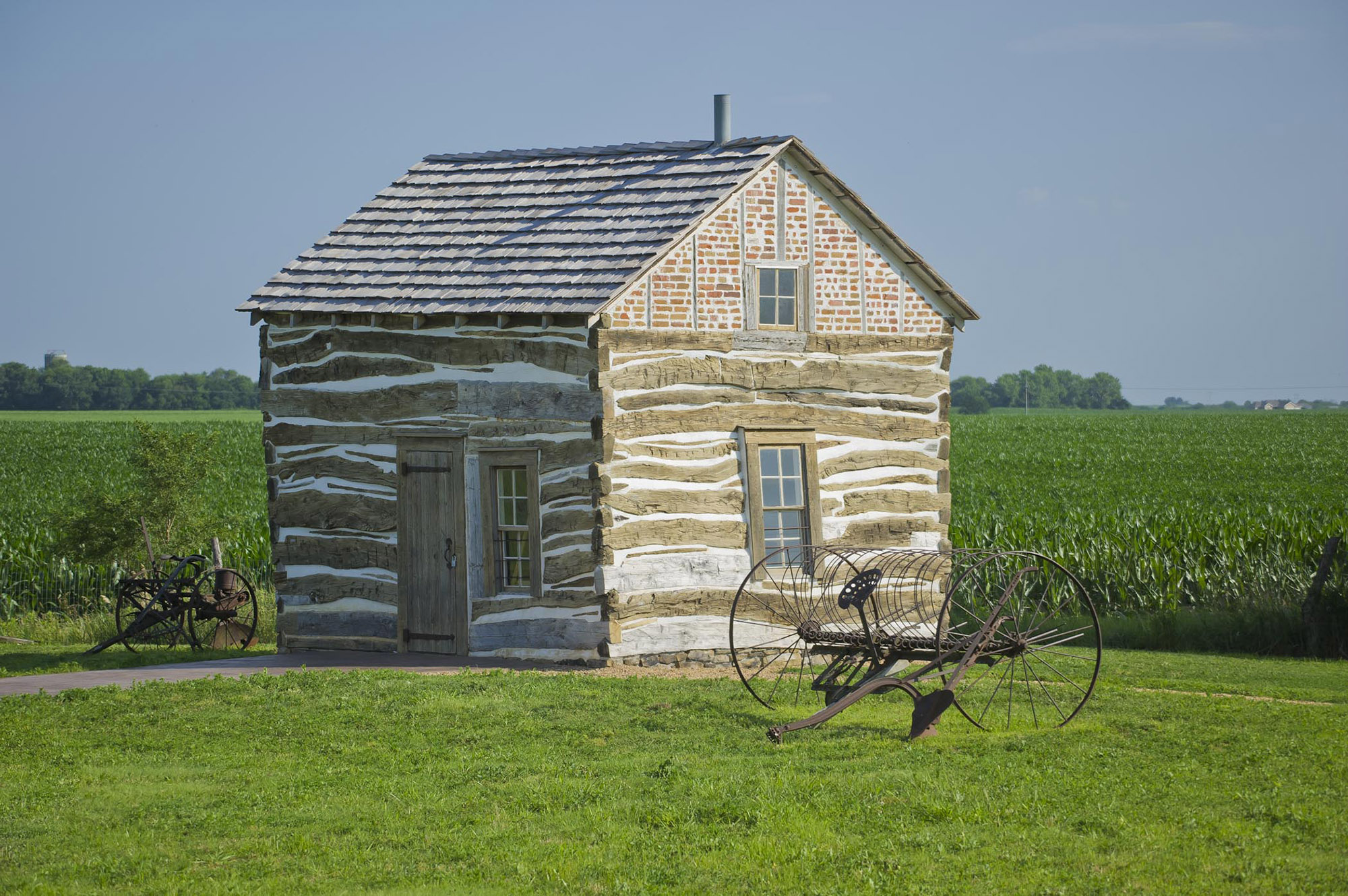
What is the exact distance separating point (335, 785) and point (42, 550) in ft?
50.4

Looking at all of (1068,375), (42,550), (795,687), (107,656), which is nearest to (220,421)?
(42,550)

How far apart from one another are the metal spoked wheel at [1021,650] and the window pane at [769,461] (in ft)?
8.48

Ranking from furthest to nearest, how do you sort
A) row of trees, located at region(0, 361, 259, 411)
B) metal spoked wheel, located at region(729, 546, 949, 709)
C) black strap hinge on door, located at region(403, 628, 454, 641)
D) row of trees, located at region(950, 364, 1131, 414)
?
row of trees, located at region(950, 364, 1131, 414) → row of trees, located at region(0, 361, 259, 411) → black strap hinge on door, located at region(403, 628, 454, 641) → metal spoked wheel, located at region(729, 546, 949, 709)

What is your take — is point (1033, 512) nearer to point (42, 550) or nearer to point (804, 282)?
point (804, 282)

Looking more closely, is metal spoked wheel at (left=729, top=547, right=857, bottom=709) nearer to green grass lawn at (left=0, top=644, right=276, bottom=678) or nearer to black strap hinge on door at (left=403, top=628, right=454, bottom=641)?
black strap hinge on door at (left=403, top=628, right=454, bottom=641)

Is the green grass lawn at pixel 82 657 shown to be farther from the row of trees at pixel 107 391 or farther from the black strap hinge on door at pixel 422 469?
the row of trees at pixel 107 391

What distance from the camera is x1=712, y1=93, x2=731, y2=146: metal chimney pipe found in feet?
58.9

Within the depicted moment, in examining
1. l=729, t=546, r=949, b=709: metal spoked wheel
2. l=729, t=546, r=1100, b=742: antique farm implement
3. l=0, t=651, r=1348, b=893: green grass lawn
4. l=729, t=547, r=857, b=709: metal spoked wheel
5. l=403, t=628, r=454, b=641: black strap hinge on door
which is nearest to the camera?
l=0, t=651, r=1348, b=893: green grass lawn

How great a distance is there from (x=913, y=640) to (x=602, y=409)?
498 cm

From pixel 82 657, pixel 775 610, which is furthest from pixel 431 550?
pixel 82 657

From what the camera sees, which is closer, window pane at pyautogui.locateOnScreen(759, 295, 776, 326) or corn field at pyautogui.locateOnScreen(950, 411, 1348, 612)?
window pane at pyautogui.locateOnScreen(759, 295, 776, 326)

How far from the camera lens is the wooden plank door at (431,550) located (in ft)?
52.6

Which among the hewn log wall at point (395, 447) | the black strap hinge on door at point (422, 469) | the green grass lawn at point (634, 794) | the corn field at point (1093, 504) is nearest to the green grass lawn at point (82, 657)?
the hewn log wall at point (395, 447)

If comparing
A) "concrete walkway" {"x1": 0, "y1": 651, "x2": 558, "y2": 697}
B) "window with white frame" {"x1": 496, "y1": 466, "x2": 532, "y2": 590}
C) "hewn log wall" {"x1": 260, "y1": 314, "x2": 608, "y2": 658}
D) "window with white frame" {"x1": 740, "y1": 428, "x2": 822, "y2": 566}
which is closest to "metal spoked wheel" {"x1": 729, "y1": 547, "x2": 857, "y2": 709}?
"window with white frame" {"x1": 740, "y1": 428, "x2": 822, "y2": 566}
